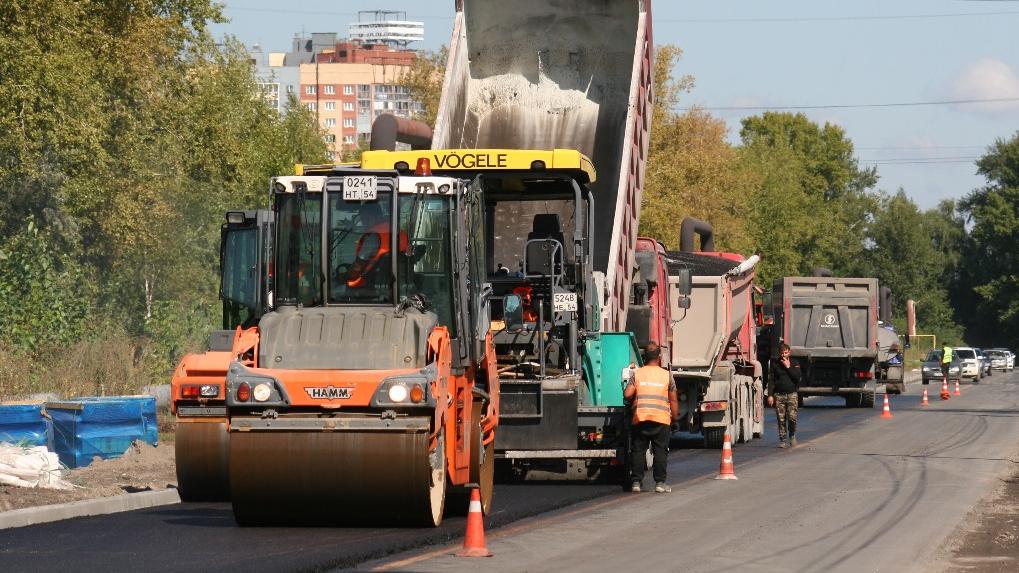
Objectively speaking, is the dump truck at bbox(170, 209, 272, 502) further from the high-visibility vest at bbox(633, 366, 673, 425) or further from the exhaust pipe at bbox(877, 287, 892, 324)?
the exhaust pipe at bbox(877, 287, 892, 324)

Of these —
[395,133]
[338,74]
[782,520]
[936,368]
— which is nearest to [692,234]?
[395,133]

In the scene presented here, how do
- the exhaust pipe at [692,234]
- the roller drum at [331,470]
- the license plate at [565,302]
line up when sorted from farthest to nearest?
1. the exhaust pipe at [692,234]
2. the license plate at [565,302]
3. the roller drum at [331,470]

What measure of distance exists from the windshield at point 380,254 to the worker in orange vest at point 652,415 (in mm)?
4106

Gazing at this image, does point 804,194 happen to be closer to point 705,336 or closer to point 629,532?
point 705,336

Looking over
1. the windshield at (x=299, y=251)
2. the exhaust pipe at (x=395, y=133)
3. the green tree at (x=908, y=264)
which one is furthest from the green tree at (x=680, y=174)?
the green tree at (x=908, y=264)

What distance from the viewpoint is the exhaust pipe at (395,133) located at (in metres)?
19.3

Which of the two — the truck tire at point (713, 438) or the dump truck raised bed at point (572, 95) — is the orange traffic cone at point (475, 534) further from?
the truck tire at point (713, 438)

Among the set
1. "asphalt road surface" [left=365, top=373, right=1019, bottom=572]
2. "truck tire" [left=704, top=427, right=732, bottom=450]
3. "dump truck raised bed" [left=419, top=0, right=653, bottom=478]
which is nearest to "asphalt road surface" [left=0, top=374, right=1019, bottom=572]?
"asphalt road surface" [left=365, top=373, right=1019, bottom=572]

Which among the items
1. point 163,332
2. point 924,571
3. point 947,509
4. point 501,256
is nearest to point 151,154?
point 163,332

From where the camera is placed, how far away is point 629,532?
1270 cm

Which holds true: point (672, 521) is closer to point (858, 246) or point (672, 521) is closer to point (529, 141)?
point (529, 141)

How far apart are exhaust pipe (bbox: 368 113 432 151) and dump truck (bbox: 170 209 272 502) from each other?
14.5ft

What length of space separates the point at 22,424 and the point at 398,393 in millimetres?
6696

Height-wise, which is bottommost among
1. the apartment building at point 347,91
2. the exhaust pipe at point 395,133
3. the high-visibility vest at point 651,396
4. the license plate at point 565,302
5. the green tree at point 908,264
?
the high-visibility vest at point 651,396
